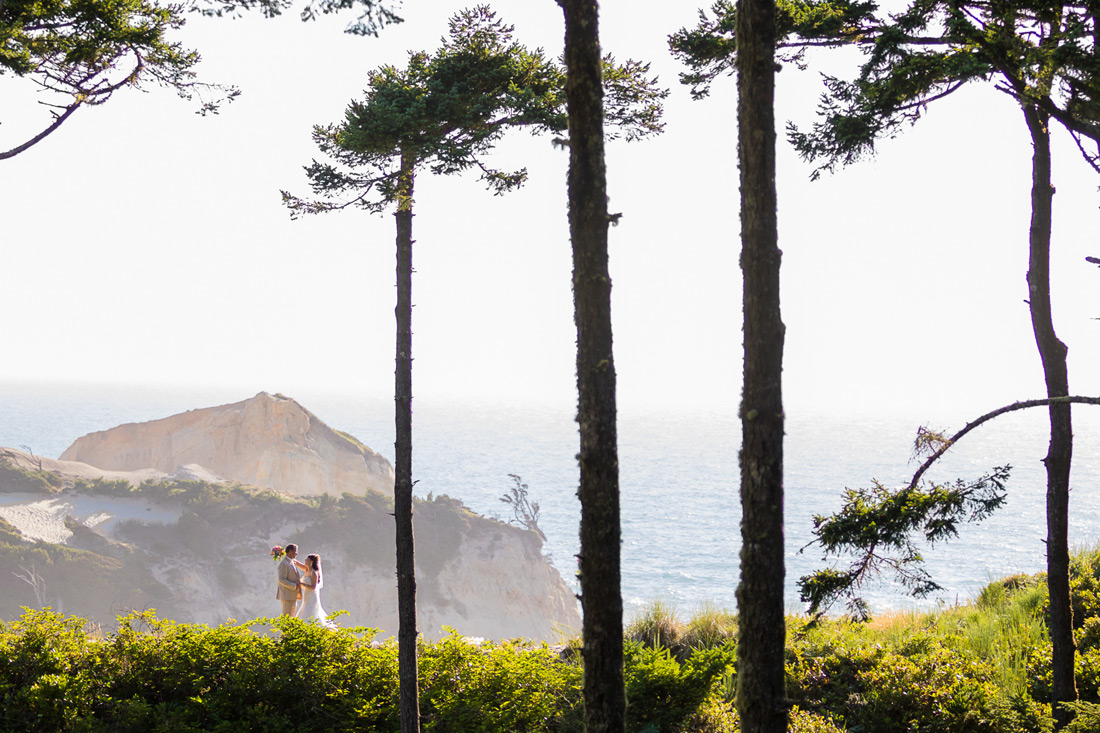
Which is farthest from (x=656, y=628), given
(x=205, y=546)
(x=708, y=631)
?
(x=205, y=546)

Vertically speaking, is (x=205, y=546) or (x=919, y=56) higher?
(x=919, y=56)

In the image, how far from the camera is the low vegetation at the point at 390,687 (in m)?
7.02

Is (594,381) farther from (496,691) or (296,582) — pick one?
(296,582)

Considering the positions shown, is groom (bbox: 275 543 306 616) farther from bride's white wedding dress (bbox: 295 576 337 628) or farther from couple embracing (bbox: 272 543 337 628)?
bride's white wedding dress (bbox: 295 576 337 628)

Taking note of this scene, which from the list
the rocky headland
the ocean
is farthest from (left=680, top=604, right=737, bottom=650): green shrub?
the rocky headland

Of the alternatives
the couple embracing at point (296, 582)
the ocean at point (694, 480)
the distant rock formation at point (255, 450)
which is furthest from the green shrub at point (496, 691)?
the distant rock formation at point (255, 450)

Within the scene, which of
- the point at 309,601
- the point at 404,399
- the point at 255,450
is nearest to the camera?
the point at 404,399

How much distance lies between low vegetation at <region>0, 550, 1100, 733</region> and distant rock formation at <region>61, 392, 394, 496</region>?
4706 cm

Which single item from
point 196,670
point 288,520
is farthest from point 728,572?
point 196,670

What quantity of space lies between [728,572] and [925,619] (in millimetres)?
37784

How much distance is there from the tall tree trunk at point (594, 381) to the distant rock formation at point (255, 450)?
50758mm

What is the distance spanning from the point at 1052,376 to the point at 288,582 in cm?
1067

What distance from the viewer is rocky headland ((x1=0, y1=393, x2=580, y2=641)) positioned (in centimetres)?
3478

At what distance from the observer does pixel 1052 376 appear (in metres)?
7.78
